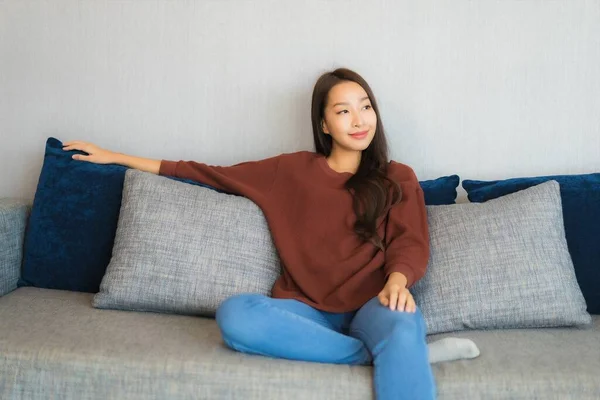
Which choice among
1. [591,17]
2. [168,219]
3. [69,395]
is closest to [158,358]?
[69,395]

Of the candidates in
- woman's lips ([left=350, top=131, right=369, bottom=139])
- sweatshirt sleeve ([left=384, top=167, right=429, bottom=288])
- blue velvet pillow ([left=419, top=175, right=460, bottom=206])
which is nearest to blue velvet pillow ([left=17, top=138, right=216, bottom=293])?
woman's lips ([left=350, top=131, right=369, bottom=139])

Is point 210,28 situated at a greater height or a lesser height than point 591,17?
lesser

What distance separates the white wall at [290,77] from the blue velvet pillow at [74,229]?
0.34 m

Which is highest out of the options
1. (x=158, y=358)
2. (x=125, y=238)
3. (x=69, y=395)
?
(x=125, y=238)

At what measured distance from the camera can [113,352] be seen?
1.47 meters

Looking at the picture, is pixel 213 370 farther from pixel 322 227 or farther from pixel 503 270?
pixel 503 270

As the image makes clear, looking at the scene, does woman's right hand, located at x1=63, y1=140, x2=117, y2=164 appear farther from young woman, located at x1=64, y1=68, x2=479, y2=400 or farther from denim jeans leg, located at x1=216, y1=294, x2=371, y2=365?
denim jeans leg, located at x1=216, y1=294, x2=371, y2=365

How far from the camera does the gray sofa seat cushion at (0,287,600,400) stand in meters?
1.38

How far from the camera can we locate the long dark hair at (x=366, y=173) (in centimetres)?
183

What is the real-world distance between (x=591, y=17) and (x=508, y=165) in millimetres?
547

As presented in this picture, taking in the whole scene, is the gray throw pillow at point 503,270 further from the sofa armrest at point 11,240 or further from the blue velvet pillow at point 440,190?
the sofa armrest at point 11,240

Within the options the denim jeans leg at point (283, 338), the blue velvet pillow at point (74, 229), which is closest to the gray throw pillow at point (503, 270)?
the denim jeans leg at point (283, 338)

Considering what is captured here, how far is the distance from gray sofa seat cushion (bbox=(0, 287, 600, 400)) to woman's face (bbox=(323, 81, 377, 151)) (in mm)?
687

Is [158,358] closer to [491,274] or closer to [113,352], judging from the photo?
[113,352]
